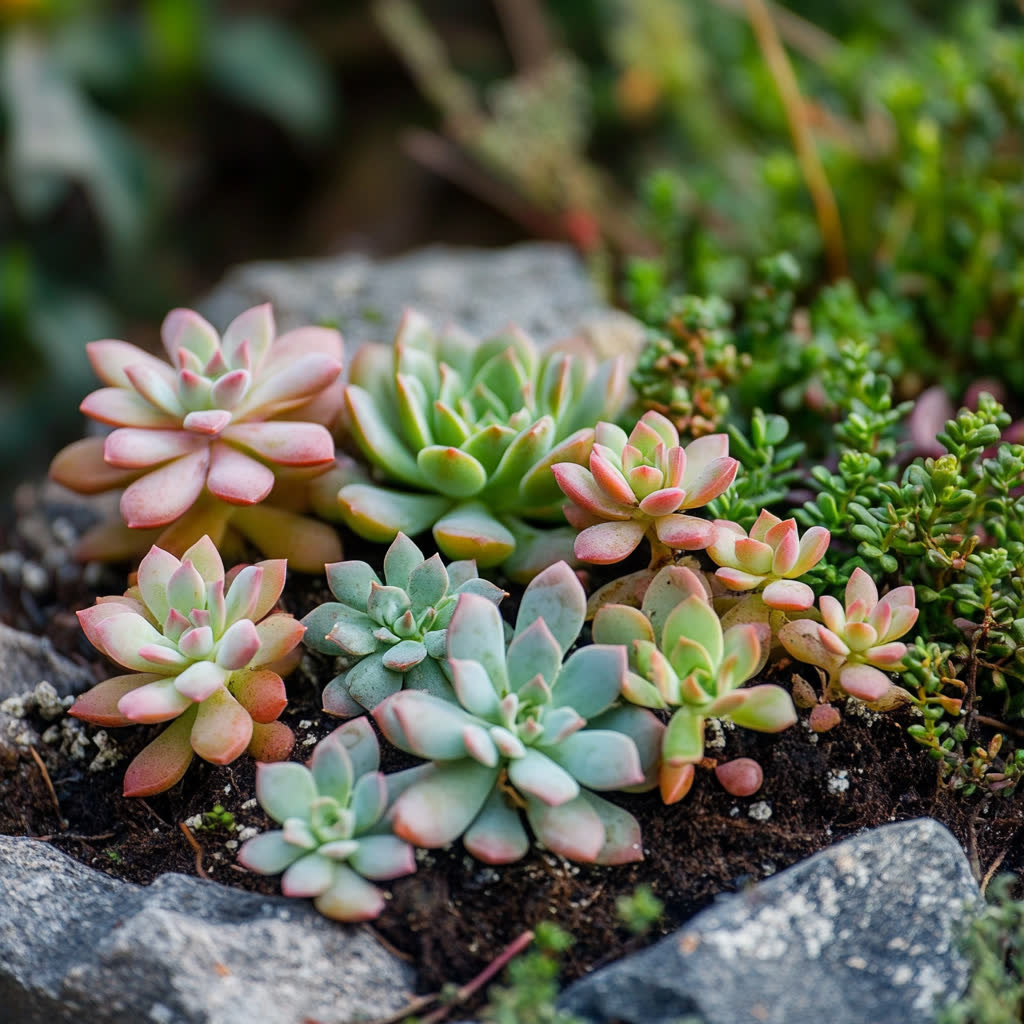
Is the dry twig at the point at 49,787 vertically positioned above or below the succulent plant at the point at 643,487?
below

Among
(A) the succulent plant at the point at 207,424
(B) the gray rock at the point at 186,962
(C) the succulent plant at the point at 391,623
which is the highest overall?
(A) the succulent plant at the point at 207,424

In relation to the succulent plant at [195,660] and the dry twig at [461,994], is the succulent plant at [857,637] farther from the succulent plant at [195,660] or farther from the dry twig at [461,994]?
the succulent plant at [195,660]

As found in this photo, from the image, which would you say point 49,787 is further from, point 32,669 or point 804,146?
point 804,146

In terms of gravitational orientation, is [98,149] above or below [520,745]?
above

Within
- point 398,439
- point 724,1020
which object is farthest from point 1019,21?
point 724,1020

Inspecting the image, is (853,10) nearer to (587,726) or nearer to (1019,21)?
(1019,21)

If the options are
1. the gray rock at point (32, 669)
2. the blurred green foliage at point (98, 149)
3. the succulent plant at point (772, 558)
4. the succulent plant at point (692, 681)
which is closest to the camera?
the succulent plant at point (692, 681)

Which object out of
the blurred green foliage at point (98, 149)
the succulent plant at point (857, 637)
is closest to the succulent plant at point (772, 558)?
the succulent plant at point (857, 637)

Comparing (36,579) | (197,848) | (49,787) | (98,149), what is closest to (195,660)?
(197,848)
